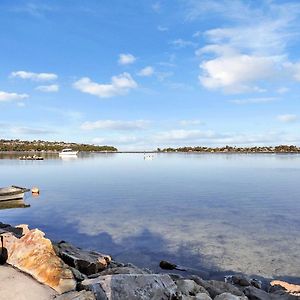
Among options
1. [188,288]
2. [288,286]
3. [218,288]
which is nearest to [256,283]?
[288,286]

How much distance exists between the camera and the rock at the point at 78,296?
29.1 ft

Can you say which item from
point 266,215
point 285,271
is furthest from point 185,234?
point 266,215

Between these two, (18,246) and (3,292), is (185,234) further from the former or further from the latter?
(3,292)

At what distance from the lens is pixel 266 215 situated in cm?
2981

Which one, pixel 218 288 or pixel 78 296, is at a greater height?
pixel 78 296

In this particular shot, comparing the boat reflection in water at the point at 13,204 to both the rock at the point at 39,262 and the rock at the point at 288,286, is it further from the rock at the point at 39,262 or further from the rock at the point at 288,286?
the rock at the point at 288,286

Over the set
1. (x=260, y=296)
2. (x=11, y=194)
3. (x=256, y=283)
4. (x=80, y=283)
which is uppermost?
(x=80, y=283)

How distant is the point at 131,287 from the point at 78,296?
1.37 metres

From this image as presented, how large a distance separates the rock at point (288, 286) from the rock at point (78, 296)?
25.3 feet

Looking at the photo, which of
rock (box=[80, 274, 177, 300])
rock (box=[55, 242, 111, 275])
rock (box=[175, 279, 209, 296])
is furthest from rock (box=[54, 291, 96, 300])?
rock (box=[55, 242, 111, 275])

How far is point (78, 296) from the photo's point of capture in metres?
8.95

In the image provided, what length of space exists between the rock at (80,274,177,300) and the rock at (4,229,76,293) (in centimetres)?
67

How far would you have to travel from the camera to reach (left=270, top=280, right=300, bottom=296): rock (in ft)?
43.7

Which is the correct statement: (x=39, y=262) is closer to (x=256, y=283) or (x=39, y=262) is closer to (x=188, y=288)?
(x=188, y=288)
